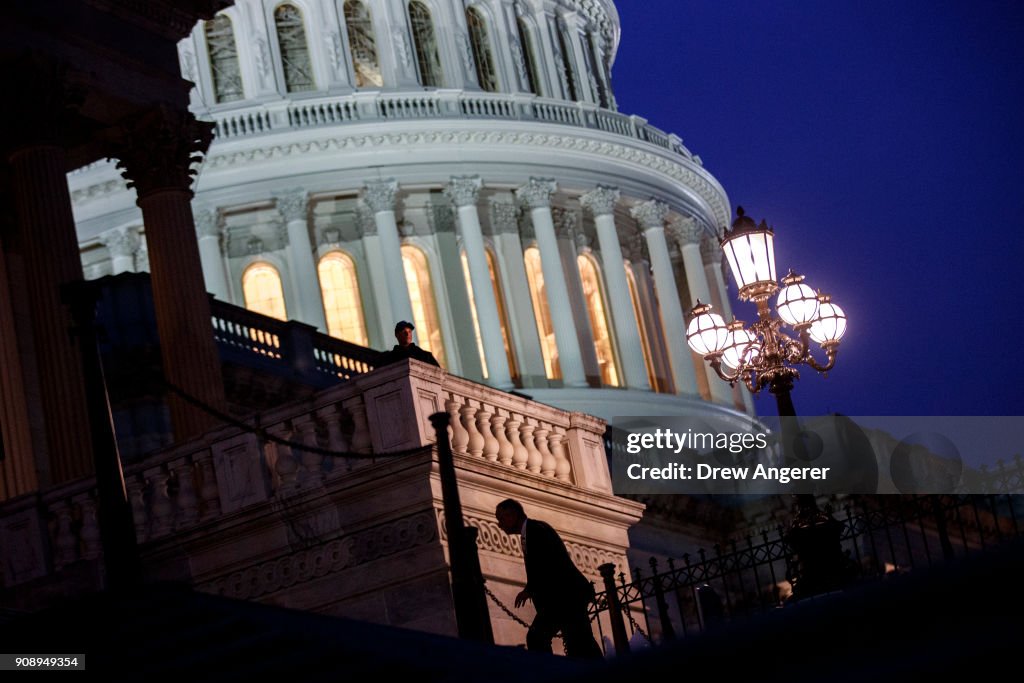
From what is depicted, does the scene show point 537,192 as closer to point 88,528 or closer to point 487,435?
point 88,528

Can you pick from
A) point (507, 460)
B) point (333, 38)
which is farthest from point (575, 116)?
point (507, 460)

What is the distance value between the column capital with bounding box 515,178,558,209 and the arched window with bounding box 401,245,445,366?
386cm

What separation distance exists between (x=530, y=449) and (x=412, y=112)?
45425 mm

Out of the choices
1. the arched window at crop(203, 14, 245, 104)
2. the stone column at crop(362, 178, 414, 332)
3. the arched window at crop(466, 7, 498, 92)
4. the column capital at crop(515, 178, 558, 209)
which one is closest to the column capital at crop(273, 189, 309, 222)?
the stone column at crop(362, 178, 414, 332)

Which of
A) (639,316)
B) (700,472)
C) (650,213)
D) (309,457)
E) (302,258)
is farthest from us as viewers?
(639,316)

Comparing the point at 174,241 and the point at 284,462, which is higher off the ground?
the point at 174,241

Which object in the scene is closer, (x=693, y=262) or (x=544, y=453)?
(x=544, y=453)

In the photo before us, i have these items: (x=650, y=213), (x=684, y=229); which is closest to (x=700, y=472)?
(x=650, y=213)

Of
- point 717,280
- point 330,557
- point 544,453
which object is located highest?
point 717,280

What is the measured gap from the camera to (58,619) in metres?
12.0

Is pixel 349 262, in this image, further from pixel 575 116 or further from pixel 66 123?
pixel 66 123

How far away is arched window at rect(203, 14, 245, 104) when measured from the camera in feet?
207

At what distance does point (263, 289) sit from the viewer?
60500 millimetres

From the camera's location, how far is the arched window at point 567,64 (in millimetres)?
70438
